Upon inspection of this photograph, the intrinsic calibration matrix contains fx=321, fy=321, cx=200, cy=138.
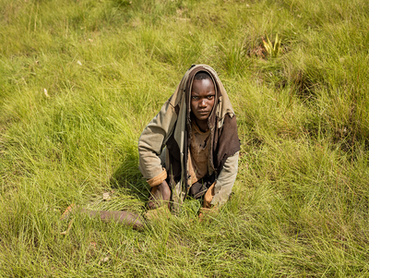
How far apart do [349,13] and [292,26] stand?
736 millimetres

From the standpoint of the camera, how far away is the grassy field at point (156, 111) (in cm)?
215

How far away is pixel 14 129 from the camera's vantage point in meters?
3.18

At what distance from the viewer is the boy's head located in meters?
1.98

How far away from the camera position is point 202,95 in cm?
199

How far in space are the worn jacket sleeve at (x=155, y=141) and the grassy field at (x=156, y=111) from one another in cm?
38

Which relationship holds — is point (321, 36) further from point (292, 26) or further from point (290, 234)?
point (290, 234)

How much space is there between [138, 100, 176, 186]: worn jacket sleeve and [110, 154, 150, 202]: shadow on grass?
387 millimetres

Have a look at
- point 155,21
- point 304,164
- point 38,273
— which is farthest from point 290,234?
point 155,21

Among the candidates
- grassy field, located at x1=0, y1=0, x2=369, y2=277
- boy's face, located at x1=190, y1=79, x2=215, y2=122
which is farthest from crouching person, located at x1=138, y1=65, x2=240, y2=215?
grassy field, located at x1=0, y1=0, x2=369, y2=277

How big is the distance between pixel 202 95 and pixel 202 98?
27 millimetres

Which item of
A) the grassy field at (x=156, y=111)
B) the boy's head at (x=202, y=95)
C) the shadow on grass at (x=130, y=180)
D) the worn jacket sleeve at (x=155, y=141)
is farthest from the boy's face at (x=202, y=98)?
the shadow on grass at (x=130, y=180)

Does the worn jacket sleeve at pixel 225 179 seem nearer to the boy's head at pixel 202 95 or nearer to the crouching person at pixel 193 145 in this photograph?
the crouching person at pixel 193 145

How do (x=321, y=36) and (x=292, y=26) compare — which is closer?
(x=321, y=36)

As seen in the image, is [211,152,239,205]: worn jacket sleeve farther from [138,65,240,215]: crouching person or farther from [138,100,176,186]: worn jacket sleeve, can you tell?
[138,100,176,186]: worn jacket sleeve
